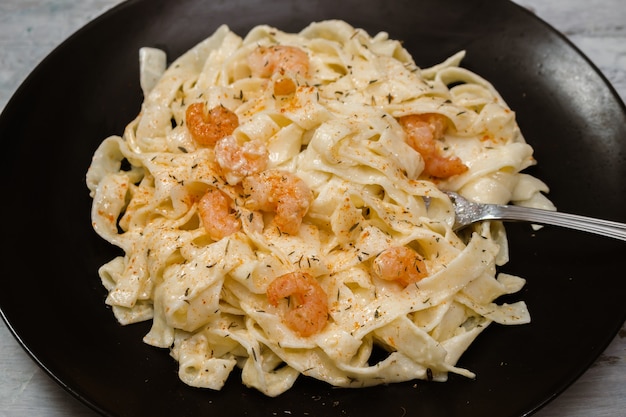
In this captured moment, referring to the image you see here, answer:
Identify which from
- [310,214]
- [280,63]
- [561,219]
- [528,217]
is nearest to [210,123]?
[280,63]

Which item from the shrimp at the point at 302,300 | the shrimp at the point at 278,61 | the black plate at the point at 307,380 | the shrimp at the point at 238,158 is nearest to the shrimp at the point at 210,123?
the shrimp at the point at 238,158

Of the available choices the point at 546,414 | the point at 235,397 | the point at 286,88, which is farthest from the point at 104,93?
the point at 546,414

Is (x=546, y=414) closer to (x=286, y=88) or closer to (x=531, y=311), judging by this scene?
(x=531, y=311)

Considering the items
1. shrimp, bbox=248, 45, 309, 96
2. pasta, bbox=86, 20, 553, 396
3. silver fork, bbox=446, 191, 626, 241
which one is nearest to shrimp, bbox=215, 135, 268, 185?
pasta, bbox=86, 20, 553, 396

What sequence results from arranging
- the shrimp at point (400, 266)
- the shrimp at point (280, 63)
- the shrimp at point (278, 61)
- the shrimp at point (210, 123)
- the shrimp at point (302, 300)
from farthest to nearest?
the shrimp at point (278, 61) < the shrimp at point (280, 63) < the shrimp at point (210, 123) < the shrimp at point (400, 266) < the shrimp at point (302, 300)

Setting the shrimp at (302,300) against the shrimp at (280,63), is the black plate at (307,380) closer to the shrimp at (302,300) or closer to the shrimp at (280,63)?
the shrimp at (302,300)

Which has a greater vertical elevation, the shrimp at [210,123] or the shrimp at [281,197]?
the shrimp at [210,123]

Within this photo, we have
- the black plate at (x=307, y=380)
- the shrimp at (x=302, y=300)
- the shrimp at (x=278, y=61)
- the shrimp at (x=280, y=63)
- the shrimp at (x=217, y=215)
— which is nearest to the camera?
the black plate at (x=307, y=380)

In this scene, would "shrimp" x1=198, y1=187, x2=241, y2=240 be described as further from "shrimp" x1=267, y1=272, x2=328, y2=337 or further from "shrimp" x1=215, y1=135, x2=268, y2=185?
"shrimp" x1=267, y1=272, x2=328, y2=337
